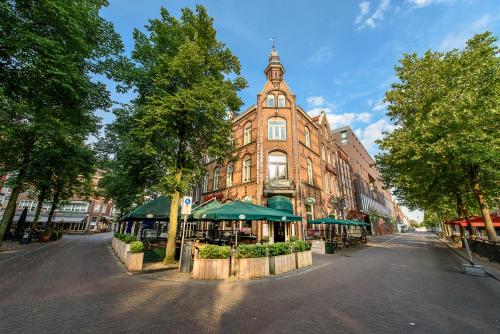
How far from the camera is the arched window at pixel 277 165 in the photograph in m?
20.3

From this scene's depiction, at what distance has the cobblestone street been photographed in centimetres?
439

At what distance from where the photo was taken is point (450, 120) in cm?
1247

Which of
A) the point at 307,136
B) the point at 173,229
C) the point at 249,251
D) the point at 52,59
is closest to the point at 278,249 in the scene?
the point at 249,251

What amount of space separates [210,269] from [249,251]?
1.63 metres

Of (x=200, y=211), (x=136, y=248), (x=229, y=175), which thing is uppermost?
(x=229, y=175)

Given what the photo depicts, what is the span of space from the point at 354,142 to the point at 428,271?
40112 millimetres

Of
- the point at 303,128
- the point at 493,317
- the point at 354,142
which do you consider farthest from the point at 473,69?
the point at 354,142

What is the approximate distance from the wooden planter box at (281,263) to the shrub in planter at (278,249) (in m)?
0.17

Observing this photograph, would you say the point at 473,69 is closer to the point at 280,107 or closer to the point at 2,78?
the point at 280,107

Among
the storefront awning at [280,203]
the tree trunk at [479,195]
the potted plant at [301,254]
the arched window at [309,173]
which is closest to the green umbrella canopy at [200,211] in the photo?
the potted plant at [301,254]

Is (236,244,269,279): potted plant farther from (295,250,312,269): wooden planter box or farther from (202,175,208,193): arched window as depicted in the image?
(202,175,208,193): arched window

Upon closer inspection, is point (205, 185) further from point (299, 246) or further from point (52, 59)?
point (52, 59)

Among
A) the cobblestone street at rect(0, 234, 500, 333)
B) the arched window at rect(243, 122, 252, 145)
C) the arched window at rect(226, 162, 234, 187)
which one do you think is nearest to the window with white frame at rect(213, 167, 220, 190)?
the arched window at rect(226, 162, 234, 187)

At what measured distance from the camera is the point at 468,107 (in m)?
12.5
